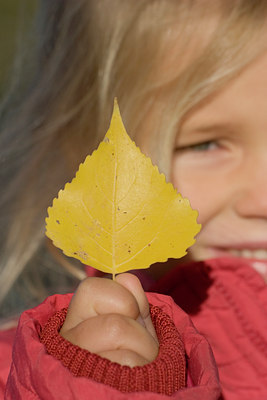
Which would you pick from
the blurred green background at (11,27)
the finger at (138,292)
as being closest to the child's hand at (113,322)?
the finger at (138,292)

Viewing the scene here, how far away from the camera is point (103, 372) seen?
503 millimetres

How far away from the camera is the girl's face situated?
3.46ft

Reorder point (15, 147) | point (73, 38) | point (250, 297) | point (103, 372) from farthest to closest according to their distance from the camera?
point (15, 147) → point (73, 38) → point (250, 297) → point (103, 372)

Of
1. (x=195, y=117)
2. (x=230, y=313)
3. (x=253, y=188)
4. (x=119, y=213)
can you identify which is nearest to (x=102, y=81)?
(x=195, y=117)

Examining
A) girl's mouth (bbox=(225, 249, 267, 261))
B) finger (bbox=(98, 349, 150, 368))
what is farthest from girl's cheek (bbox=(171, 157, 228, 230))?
finger (bbox=(98, 349, 150, 368))

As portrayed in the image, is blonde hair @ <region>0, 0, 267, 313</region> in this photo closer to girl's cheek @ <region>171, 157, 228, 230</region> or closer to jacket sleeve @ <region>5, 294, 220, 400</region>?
girl's cheek @ <region>171, 157, 228, 230</region>

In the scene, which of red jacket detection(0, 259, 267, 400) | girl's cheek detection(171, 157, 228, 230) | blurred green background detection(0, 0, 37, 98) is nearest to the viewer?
red jacket detection(0, 259, 267, 400)

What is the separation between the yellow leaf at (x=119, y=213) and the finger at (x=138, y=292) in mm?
19

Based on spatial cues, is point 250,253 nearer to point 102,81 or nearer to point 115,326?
point 102,81

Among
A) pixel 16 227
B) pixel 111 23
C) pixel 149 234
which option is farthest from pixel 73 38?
pixel 149 234

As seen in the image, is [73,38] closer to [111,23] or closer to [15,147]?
[111,23]

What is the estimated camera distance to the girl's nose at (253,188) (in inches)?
43.4

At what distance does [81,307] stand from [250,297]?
64cm

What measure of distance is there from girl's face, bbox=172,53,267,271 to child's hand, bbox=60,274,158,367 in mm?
581
